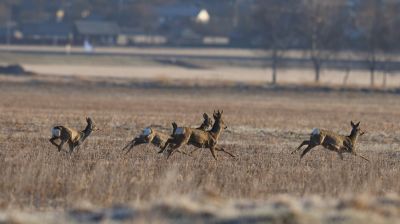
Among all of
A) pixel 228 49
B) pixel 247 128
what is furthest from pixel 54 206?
pixel 228 49

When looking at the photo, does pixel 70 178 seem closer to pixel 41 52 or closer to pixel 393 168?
pixel 393 168

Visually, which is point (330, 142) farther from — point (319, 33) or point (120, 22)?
point (120, 22)

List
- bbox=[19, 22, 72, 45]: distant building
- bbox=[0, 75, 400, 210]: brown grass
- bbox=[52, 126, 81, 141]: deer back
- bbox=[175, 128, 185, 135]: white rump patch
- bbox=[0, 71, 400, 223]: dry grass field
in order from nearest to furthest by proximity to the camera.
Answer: bbox=[0, 71, 400, 223]: dry grass field
bbox=[0, 75, 400, 210]: brown grass
bbox=[175, 128, 185, 135]: white rump patch
bbox=[52, 126, 81, 141]: deer back
bbox=[19, 22, 72, 45]: distant building

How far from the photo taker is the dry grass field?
12242mm

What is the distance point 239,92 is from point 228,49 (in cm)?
6257

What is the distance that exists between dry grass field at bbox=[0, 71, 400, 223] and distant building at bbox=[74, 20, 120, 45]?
90.0 meters

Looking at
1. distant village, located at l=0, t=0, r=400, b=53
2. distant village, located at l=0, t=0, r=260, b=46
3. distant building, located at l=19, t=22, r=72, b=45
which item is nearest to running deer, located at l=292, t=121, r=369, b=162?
distant village, located at l=0, t=0, r=400, b=53

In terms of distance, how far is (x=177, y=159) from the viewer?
67.9 feet

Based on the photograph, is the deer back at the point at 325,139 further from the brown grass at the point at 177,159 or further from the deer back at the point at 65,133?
the deer back at the point at 65,133

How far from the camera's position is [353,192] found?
15.9m

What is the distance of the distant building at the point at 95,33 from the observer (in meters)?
133

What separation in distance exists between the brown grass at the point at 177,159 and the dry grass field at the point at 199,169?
0.08ft

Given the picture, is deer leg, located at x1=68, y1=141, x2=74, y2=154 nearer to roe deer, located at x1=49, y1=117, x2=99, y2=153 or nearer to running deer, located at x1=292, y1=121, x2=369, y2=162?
roe deer, located at x1=49, y1=117, x2=99, y2=153

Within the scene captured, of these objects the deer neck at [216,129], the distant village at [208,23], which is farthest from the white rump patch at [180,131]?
the distant village at [208,23]
